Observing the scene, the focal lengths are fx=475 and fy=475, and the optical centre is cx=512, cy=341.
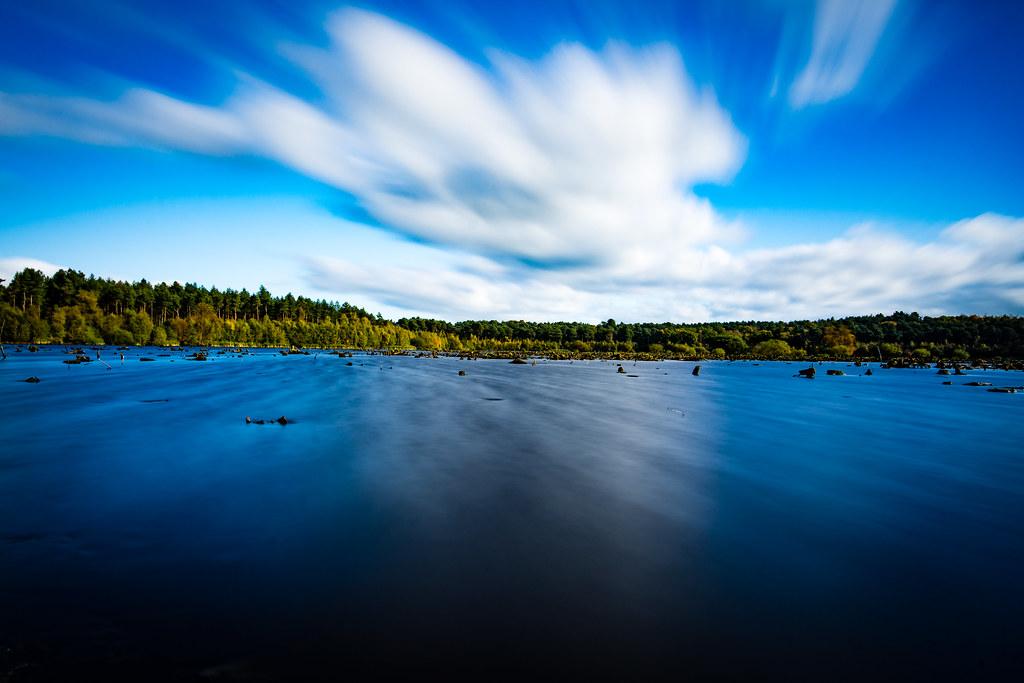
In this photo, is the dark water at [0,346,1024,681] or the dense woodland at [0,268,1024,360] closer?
the dark water at [0,346,1024,681]

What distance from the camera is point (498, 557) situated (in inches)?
257

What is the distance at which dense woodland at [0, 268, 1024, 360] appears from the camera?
11862cm

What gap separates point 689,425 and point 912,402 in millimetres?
20969

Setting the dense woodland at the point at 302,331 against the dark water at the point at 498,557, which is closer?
the dark water at the point at 498,557

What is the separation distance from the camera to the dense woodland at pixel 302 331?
11862 cm

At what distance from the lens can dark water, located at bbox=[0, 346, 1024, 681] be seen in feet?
14.4

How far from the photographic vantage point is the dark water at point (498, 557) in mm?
4383

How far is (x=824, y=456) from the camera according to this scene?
14039 millimetres

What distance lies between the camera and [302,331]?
552 feet

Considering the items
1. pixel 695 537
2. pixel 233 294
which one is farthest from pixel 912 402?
pixel 233 294

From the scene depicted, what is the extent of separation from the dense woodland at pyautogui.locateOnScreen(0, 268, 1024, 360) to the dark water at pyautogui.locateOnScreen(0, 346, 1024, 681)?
114 m

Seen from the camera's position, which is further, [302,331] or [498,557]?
[302,331]

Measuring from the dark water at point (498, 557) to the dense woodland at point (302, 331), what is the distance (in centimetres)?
11411

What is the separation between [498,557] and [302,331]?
17786 cm
